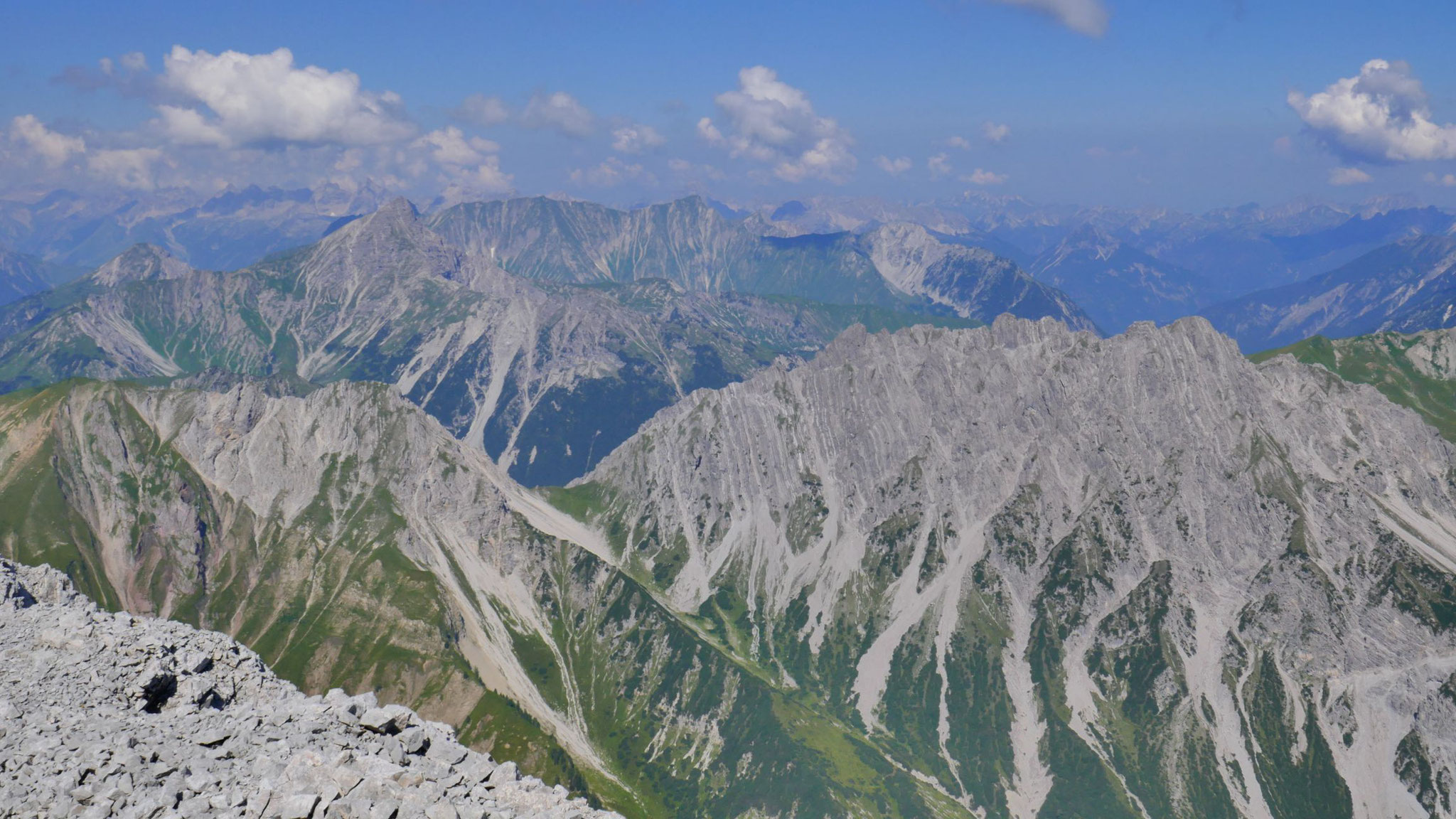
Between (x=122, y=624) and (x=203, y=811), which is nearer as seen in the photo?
(x=203, y=811)

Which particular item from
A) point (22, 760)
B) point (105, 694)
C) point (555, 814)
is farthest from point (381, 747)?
point (105, 694)

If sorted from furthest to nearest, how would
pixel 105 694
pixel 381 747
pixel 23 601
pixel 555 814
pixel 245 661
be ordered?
pixel 23 601, pixel 245 661, pixel 105 694, pixel 381 747, pixel 555 814

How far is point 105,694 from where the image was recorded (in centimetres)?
5791

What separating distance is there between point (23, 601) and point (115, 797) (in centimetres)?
6452

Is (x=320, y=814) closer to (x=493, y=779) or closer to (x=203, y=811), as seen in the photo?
(x=203, y=811)

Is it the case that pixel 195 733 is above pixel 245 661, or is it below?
above

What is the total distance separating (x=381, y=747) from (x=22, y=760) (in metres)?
16.6

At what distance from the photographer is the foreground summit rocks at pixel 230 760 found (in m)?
37.4

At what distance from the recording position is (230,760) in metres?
41.2

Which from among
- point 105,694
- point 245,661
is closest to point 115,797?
point 105,694

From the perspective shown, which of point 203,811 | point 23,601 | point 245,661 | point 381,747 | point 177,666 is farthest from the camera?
point 23,601

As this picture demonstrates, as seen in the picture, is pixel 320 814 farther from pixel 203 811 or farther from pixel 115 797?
pixel 115 797

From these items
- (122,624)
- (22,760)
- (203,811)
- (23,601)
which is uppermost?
(203,811)

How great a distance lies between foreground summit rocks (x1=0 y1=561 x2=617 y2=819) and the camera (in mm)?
37406
